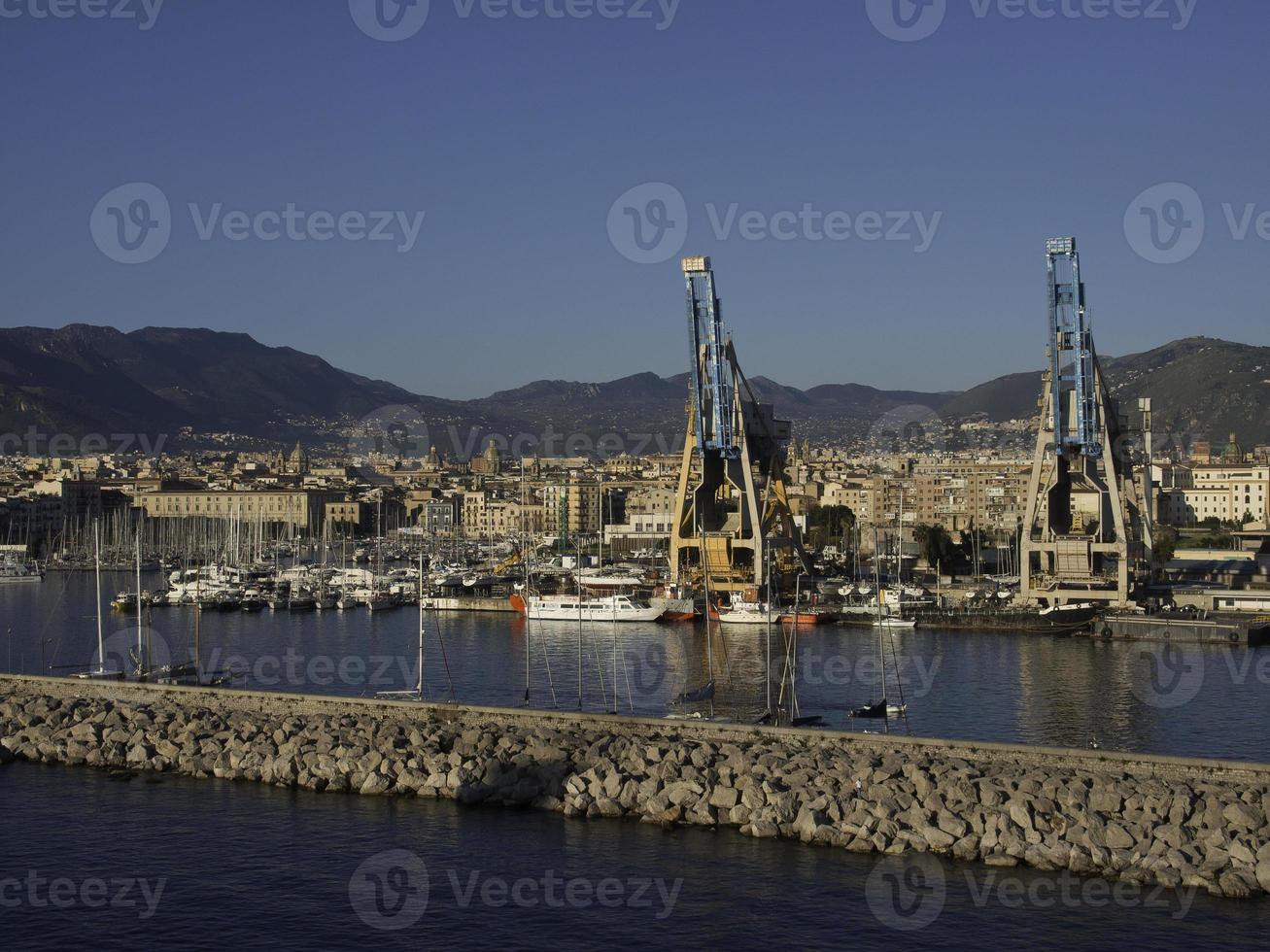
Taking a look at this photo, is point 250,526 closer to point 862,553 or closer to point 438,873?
point 862,553

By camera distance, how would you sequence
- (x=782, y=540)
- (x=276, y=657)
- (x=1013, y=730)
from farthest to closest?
(x=782, y=540), (x=276, y=657), (x=1013, y=730)

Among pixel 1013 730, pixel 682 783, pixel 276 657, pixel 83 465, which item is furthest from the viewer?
pixel 83 465

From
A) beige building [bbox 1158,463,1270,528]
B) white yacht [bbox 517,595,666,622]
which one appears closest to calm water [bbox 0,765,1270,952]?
white yacht [bbox 517,595,666,622]

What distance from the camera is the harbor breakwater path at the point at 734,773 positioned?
35.8 ft

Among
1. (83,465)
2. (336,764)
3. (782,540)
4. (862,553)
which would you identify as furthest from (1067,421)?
(83,465)

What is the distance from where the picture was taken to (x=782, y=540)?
32.1 metres

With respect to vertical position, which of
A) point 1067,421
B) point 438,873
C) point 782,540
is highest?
point 1067,421

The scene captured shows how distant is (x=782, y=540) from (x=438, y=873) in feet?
69.9

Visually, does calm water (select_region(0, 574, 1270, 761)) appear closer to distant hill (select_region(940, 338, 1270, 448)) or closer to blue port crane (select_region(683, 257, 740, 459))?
blue port crane (select_region(683, 257, 740, 459))
